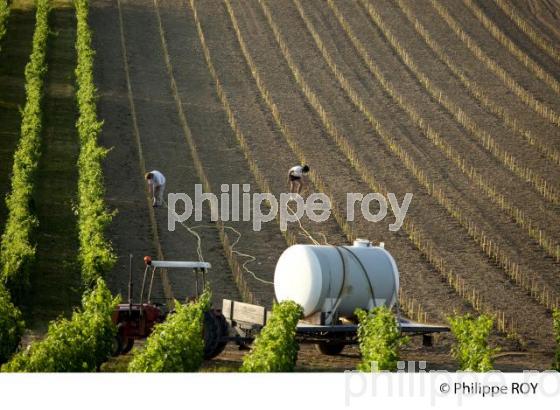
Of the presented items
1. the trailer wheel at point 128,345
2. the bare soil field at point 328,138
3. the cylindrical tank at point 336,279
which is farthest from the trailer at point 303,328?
the trailer wheel at point 128,345

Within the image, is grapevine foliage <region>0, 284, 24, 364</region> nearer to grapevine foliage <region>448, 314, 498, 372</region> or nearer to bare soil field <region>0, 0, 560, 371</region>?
bare soil field <region>0, 0, 560, 371</region>

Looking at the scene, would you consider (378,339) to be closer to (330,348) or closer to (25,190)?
A: (330,348)

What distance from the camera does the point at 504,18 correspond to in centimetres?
7181

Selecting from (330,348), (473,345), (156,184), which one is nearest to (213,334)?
(330,348)

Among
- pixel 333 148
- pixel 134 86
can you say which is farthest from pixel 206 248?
pixel 134 86

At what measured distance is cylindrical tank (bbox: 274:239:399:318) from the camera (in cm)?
2859

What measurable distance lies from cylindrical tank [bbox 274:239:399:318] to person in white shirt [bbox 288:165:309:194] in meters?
10.6

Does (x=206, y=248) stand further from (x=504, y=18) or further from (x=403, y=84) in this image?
(x=504, y=18)

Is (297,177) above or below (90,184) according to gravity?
above

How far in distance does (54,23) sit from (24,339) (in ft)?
143

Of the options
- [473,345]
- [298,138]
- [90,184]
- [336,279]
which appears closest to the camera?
[473,345]

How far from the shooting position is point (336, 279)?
1134 inches

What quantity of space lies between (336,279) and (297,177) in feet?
45.9

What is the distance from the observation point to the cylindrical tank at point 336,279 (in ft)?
93.8
